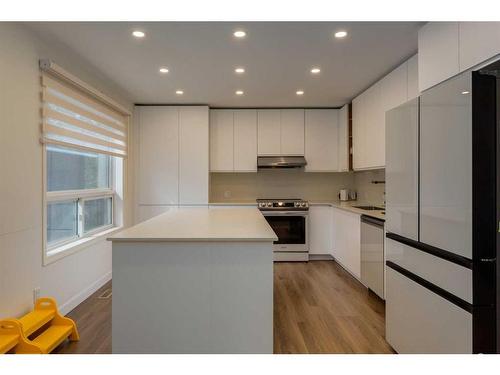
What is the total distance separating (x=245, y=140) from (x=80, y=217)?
101 inches

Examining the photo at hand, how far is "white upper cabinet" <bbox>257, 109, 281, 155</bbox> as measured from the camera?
193 inches

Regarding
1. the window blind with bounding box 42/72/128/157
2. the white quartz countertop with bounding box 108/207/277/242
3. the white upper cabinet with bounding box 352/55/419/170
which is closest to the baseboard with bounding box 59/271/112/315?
the white quartz countertop with bounding box 108/207/277/242

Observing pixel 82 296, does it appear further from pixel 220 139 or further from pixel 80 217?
pixel 220 139

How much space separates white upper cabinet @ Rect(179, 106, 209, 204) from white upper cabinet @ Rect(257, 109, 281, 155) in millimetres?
855

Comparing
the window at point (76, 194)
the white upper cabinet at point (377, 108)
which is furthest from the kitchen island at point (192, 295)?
the white upper cabinet at point (377, 108)

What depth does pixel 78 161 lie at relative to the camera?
3365 millimetres

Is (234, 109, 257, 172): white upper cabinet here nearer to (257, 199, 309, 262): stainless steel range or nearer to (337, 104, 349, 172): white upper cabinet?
(257, 199, 309, 262): stainless steel range

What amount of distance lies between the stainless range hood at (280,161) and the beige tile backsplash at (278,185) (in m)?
0.43

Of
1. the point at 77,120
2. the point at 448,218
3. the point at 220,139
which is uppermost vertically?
the point at 220,139

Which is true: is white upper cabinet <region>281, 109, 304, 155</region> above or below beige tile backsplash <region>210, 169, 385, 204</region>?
above

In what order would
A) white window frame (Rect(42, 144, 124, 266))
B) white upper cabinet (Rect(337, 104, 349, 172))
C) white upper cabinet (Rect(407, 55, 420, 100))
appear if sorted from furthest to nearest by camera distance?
white upper cabinet (Rect(337, 104, 349, 172))
white upper cabinet (Rect(407, 55, 420, 100))
white window frame (Rect(42, 144, 124, 266))

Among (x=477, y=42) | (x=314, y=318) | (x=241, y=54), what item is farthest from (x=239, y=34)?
(x=314, y=318)

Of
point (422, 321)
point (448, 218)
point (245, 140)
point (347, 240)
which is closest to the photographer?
point (448, 218)

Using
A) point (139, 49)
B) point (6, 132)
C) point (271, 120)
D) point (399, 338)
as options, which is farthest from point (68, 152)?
point (399, 338)
